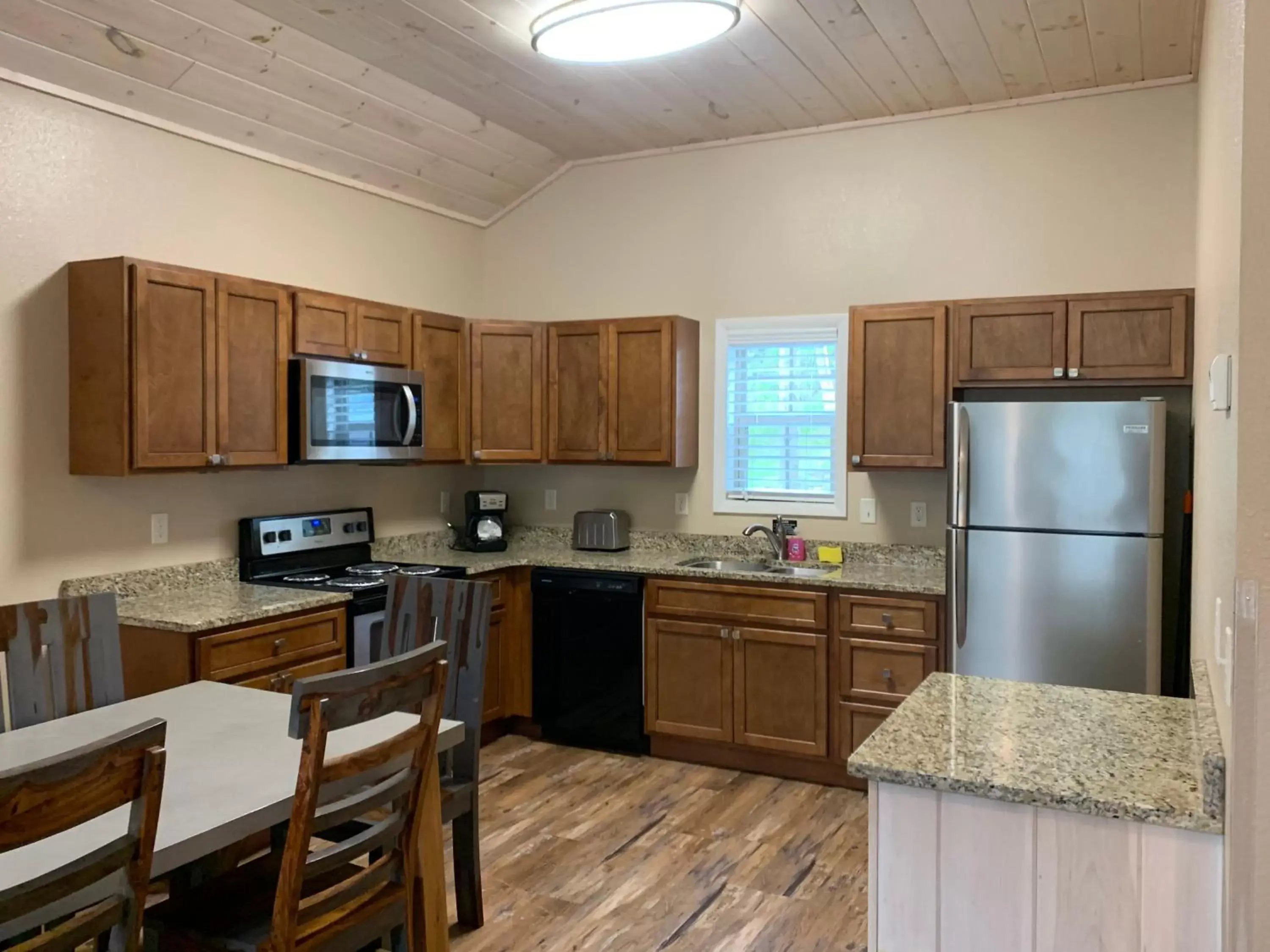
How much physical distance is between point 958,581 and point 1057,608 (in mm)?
348

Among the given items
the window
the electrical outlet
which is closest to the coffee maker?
the window

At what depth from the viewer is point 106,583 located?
139 inches

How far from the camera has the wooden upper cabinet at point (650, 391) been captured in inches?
182

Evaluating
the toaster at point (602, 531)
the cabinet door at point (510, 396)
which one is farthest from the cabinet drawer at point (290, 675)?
the toaster at point (602, 531)

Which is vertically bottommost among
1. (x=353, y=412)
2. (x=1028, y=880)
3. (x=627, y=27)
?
(x=1028, y=880)

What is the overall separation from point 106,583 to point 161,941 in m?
1.92

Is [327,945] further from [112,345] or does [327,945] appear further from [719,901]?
[112,345]

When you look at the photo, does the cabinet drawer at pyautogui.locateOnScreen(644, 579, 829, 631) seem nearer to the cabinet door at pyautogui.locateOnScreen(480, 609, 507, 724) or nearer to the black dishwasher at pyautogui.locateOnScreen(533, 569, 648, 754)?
the black dishwasher at pyautogui.locateOnScreen(533, 569, 648, 754)

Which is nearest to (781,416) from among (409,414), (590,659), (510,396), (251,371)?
(510,396)

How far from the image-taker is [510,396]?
15.9ft

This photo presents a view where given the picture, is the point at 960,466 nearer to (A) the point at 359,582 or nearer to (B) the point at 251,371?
(A) the point at 359,582

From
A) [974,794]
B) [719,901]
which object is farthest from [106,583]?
[974,794]

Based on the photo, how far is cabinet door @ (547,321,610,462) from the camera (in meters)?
4.74

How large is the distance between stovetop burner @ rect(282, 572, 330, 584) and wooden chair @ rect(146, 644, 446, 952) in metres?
1.92
